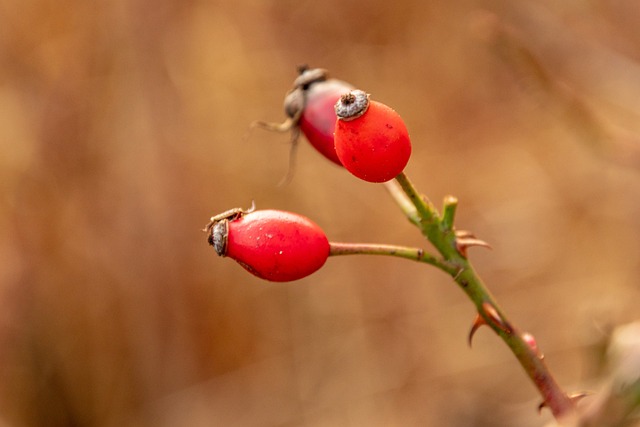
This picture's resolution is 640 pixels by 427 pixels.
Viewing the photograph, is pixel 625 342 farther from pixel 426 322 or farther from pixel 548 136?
pixel 548 136

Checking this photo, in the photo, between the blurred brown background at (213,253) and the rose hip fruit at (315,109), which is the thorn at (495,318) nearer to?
the rose hip fruit at (315,109)

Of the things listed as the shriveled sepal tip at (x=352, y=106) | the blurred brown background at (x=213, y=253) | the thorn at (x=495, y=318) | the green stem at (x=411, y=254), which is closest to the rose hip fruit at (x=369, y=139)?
the shriveled sepal tip at (x=352, y=106)

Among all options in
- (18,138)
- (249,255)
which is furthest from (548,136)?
(249,255)

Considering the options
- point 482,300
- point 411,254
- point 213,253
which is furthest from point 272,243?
point 213,253

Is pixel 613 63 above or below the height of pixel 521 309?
Answer: above

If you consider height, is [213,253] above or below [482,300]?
below

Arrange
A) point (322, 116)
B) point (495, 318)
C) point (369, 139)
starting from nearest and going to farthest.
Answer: point (369, 139) → point (495, 318) → point (322, 116)

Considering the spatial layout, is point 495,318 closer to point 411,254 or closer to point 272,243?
point 411,254
